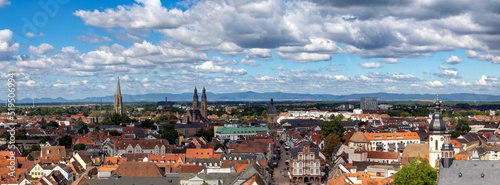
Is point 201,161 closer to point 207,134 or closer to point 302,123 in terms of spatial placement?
point 207,134

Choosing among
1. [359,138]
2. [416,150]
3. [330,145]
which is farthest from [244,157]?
[359,138]

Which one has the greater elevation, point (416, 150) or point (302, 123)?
point (416, 150)

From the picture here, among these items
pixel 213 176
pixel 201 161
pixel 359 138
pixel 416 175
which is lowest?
pixel 213 176

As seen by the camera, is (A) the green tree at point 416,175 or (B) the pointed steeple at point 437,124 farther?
(B) the pointed steeple at point 437,124

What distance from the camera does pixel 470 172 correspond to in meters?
47.7

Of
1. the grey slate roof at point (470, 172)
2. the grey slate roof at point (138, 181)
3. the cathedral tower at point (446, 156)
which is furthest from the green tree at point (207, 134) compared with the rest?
the grey slate roof at point (470, 172)

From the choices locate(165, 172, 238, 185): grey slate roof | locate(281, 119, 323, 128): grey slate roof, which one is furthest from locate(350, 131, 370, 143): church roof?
locate(281, 119, 323, 128): grey slate roof

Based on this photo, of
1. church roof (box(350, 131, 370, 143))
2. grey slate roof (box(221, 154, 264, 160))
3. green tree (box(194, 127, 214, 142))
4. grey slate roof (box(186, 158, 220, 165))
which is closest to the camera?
grey slate roof (box(186, 158, 220, 165))

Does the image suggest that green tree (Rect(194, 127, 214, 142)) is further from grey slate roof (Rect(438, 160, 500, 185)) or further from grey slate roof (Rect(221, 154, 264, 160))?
grey slate roof (Rect(438, 160, 500, 185))

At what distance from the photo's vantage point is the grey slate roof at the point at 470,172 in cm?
4656

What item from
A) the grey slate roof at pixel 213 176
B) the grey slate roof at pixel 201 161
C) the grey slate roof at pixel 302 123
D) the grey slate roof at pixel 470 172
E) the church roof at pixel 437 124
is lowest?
the grey slate roof at pixel 213 176

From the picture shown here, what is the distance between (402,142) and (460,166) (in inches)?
2322

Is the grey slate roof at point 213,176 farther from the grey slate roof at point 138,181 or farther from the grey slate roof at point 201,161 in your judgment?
the grey slate roof at point 201,161

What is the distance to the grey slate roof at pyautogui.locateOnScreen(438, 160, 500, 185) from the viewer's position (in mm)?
46562
